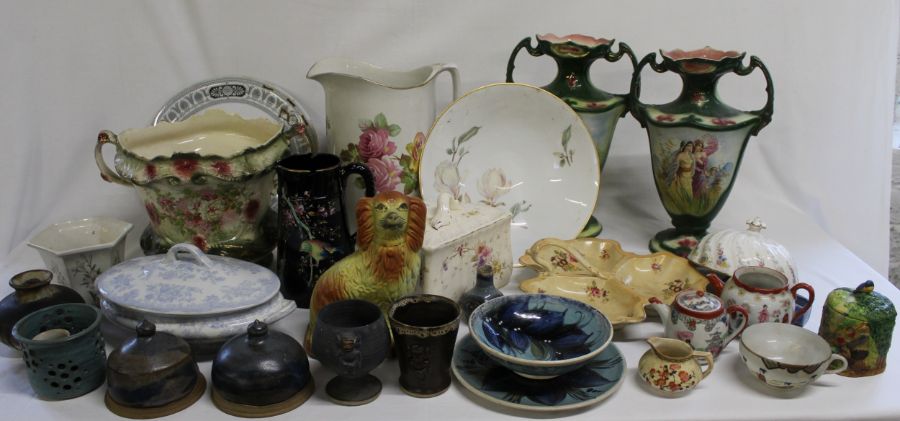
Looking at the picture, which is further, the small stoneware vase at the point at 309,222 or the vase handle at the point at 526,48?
the vase handle at the point at 526,48

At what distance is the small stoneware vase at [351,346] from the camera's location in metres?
1.13

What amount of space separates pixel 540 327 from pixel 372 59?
0.91 meters

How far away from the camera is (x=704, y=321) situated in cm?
126

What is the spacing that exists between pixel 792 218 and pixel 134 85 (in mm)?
1704

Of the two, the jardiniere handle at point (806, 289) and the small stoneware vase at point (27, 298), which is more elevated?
the small stoneware vase at point (27, 298)

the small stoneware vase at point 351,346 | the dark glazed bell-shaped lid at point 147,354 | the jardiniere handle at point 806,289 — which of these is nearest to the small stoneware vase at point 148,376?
the dark glazed bell-shaped lid at point 147,354

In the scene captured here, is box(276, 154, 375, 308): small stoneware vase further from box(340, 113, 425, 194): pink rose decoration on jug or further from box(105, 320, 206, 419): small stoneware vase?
box(105, 320, 206, 419): small stoneware vase

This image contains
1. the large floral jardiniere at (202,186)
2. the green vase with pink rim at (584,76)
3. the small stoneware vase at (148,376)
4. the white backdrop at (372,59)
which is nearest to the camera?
the small stoneware vase at (148,376)

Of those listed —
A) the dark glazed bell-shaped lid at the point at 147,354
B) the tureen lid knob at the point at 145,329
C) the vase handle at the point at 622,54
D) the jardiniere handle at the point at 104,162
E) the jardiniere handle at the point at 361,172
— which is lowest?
the dark glazed bell-shaped lid at the point at 147,354

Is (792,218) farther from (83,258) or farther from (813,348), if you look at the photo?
(83,258)

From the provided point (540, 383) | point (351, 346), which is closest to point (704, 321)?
point (540, 383)

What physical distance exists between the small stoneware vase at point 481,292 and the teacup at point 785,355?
437 mm

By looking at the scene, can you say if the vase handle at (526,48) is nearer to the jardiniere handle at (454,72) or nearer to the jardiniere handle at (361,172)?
the jardiniere handle at (454,72)

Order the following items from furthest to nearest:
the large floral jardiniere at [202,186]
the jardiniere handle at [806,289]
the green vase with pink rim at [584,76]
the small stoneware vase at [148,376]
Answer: the green vase with pink rim at [584,76]
the large floral jardiniere at [202,186]
the jardiniere handle at [806,289]
the small stoneware vase at [148,376]
